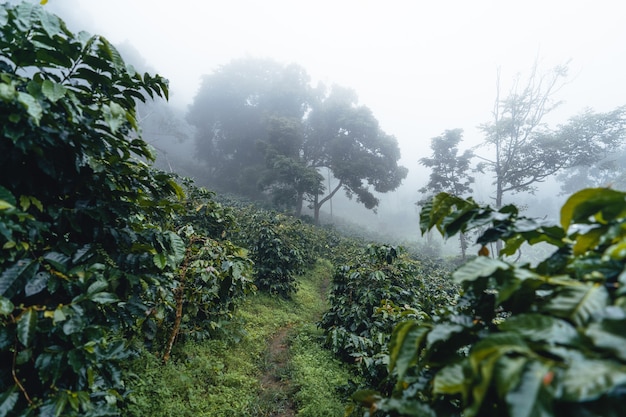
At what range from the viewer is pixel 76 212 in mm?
1428

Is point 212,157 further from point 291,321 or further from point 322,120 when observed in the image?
point 291,321

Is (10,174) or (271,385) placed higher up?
(10,174)

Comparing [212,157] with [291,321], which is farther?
[212,157]

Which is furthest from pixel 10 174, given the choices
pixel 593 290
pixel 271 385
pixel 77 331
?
pixel 271 385

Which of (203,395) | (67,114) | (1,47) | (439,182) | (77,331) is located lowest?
(203,395)

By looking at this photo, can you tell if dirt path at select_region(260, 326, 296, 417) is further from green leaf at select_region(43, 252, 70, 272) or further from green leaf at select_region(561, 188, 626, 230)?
green leaf at select_region(561, 188, 626, 230)

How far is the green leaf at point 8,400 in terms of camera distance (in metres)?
1.12

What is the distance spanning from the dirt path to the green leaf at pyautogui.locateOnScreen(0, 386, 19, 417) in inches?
102

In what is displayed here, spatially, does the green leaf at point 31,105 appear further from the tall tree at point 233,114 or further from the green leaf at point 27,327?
the tall tree at point 233,114

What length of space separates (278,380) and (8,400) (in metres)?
3.16

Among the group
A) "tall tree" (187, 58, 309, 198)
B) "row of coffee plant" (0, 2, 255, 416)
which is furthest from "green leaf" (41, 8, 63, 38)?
"tall tree" (187, 58, 309, 198)

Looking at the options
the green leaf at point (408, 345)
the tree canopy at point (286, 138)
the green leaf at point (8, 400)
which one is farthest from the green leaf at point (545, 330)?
Answer: the tree canopy at point (286, 138)

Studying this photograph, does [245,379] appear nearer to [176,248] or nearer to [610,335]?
[176,248]

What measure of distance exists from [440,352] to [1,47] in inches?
86.9
